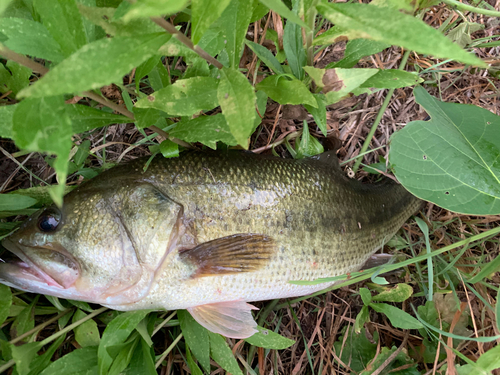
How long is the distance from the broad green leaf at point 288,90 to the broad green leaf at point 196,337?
1.53m

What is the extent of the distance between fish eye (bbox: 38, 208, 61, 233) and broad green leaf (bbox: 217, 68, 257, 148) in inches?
45.5

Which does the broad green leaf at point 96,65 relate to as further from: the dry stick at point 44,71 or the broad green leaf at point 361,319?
the broad green leaf at point 361,319

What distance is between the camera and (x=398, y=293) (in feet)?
7.50

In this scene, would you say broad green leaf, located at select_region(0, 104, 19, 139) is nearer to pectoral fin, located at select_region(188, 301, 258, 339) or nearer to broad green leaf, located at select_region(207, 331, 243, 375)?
pectoral fin, located at select_region(188, 301, 258, 339)

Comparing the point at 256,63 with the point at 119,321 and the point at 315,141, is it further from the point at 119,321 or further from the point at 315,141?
the point at 119,321

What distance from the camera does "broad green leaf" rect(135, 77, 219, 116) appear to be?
5.21 ft

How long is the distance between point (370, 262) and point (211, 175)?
1.37m

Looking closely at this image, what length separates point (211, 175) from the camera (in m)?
1.97

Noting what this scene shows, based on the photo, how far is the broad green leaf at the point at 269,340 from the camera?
7.03 feet

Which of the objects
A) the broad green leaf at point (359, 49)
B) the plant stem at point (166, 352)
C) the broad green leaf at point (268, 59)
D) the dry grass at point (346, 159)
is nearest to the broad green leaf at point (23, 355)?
the dry grass at point (346, 159)

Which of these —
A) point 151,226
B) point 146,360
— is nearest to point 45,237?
point 151,226

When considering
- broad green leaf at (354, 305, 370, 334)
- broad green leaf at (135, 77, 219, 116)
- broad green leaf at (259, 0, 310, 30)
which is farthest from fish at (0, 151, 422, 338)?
broad green leaf at (259, 0, 310, 30)

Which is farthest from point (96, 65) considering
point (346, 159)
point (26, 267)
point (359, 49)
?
point (346, 159)

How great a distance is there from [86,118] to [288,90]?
41.5 inches
